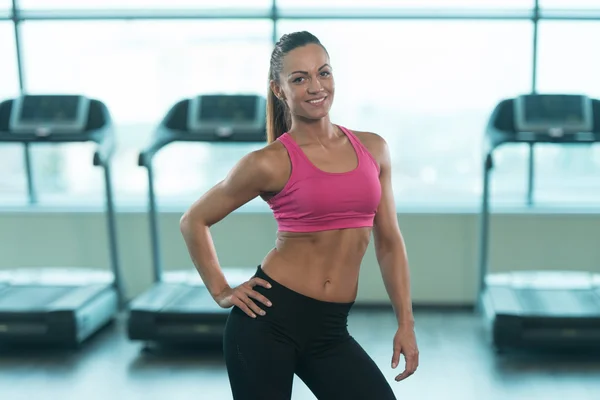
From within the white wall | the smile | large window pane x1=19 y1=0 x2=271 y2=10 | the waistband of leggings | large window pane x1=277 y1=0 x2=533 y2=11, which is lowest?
the white wall

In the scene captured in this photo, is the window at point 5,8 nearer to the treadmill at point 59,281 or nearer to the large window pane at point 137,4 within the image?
the large window pane at point 137,4

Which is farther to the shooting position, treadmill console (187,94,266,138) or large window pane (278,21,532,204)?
large window pane (278,21,532,204)

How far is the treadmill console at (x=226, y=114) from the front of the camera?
4.09 m

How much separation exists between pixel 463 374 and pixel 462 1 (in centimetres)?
242

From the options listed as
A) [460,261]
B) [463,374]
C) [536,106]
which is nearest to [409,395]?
[463,374]

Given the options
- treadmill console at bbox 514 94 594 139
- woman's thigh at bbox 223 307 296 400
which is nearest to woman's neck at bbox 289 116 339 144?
woman's thigh at bbox 223 307 296 400

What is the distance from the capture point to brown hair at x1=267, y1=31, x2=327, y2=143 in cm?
185

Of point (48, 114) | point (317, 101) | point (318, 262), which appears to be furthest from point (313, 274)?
point (48, 114)

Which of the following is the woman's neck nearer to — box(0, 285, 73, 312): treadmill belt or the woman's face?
the woman's face

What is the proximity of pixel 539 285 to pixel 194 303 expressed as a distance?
6.65 feet

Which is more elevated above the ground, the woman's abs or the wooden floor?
the woman's abs

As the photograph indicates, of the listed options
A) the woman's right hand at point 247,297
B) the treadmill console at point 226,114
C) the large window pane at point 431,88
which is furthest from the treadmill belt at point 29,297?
the woman's right hand at point 247,297

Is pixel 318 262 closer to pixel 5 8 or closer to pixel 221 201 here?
pixel 221 201

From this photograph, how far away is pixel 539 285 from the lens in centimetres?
421
